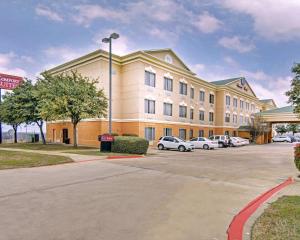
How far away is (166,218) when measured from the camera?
18.9ft

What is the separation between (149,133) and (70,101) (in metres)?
11.9

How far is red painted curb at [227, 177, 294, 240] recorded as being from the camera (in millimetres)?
4943

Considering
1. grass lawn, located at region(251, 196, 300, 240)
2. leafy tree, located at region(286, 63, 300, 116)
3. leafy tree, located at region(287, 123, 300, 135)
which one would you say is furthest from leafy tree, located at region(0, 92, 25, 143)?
leafy tree, located at region(287, 123, 300, 135)

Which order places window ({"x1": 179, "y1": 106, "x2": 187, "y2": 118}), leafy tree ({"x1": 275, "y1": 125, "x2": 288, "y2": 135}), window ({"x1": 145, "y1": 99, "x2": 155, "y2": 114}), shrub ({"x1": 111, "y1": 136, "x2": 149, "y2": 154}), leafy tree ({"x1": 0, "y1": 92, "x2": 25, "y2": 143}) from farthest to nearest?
leafy tree ({"x1": 275, "y1": 125, "x2": 288, "y2": 135}) → window ({"x1": 179, "y1": 106, "x2": 187, "y2": 118}) → window ({"x1": 145, "y1": 99, "x2": 155, "y2": 114}) → leafy tree ({"x1": 0, "y1": 92, "x2": 25, "y2": 143}) → shrub ({"x1": 111, "y1": 136, "x2": 149, "y2": 154})

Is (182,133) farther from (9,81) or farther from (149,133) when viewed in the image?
(9,81)

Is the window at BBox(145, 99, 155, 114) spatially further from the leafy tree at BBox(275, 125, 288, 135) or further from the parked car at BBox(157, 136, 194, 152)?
the leafy tree at BBox(275, 125, 288, 135)

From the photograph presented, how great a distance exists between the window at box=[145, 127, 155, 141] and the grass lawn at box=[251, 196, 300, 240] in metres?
26.2

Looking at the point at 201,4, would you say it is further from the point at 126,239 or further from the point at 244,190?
the point at 126,239

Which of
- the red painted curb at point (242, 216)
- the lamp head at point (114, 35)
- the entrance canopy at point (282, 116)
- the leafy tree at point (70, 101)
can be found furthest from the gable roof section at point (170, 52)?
the red painted curb at point (242, 216)

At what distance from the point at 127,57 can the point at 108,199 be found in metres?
27.5

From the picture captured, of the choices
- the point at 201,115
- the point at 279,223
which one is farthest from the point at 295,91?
the point at 201,115

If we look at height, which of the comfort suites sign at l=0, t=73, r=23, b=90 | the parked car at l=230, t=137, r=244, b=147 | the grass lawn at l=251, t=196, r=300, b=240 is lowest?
the parked car at l=230, t=137, r=244, b=147

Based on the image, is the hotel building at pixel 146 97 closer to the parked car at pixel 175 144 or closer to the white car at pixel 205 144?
the parked car at pixel 175 144

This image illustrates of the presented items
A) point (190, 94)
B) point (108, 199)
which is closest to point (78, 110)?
point (108, 199)
